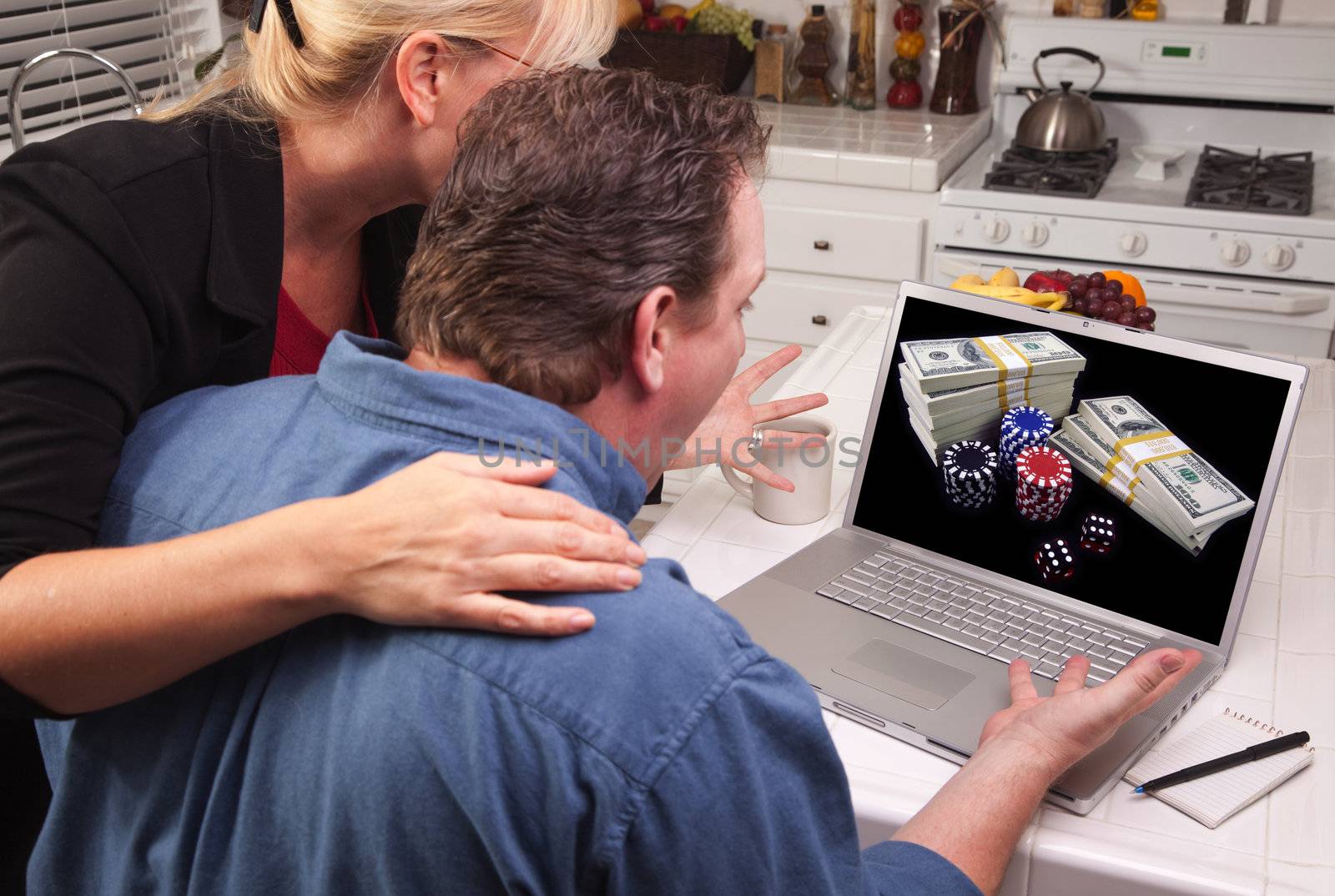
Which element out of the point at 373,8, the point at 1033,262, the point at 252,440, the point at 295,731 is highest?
the point at 373,8

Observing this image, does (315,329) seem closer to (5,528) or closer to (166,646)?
(5,528)

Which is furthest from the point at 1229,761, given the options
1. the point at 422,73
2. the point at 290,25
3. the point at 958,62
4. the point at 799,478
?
the point at 958,62

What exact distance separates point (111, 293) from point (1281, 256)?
8.40 feet

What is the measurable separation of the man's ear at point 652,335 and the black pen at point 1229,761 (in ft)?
1.70

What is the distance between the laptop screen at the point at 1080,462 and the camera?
44.4 inches

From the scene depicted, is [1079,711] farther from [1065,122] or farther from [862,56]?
[862,56]

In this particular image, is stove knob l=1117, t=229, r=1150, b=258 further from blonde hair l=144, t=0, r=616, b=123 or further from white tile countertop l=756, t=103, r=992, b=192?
blonde hair l=144, t=0, r=616, b=123

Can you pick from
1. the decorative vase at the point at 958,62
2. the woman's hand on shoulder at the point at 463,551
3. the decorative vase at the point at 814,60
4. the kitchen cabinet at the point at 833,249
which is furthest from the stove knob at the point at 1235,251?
the woman's hand on shoulder at the point at 463,551

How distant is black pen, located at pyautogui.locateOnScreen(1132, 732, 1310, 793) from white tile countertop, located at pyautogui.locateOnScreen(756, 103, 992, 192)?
2.05m

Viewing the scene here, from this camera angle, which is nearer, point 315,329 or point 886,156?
point 315,329

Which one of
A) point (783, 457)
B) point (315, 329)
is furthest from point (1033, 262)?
point (315, 329)

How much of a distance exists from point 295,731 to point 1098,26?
10.1ft

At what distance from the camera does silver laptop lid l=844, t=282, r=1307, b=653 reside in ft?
3.68

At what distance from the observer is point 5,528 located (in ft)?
2.79
